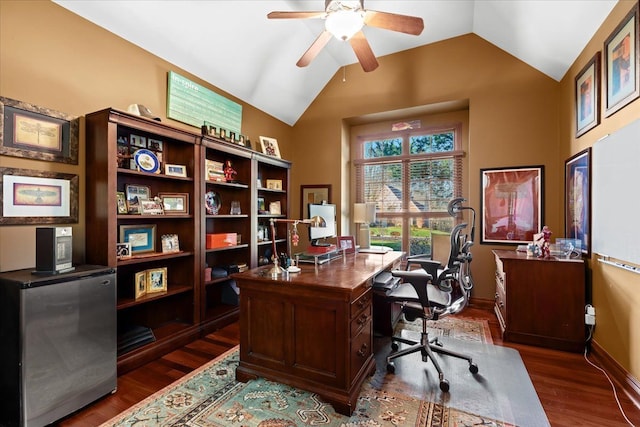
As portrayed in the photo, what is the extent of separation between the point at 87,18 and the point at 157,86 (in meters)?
0.67

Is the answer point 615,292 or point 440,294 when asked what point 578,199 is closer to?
point 615,292

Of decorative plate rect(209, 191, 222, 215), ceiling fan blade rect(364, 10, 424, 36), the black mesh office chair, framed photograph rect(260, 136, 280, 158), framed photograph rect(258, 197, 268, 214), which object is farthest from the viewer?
framed photograph rect(260, 136, 280, 158)

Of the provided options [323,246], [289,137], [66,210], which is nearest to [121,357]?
[66,210]

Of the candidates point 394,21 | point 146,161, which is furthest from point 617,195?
point 146,161

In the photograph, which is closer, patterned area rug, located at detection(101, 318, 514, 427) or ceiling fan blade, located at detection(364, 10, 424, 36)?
patterned area rug, located at detection(101, 318, 514, 427)

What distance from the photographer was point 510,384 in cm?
202

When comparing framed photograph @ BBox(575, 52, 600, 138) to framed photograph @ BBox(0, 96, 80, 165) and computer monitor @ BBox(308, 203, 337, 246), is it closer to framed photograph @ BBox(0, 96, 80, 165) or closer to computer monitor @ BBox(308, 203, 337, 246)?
computer monitor @ BBox(308, 203, 337, 246)

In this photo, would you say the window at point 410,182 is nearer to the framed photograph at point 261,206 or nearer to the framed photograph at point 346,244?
the framed photograph at point 261,206

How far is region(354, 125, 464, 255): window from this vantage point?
13.8ft

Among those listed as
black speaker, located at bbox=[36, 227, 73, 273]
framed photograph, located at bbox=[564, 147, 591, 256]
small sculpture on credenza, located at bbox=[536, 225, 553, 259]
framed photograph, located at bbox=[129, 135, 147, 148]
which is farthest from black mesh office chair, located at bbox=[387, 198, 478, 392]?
framed photograph, located at bbox=[129, 135, 147, 148]

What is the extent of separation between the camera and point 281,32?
3.34 m

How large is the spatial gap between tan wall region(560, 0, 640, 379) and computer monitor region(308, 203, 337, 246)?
7.46 feet

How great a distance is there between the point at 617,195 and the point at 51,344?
12.8ft

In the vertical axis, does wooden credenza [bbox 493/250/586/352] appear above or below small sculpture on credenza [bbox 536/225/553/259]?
below
